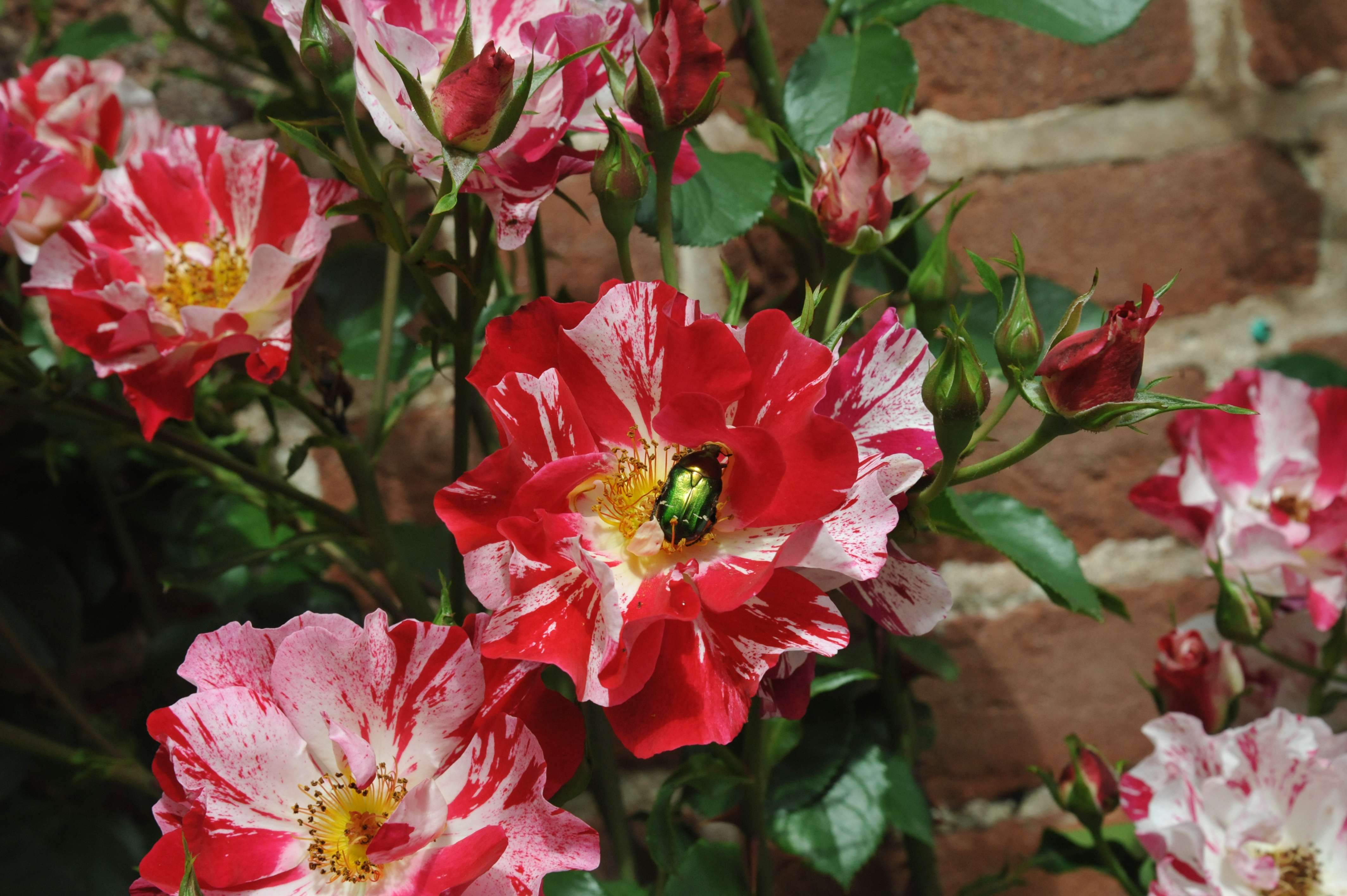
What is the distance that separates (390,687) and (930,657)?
12.9 inches

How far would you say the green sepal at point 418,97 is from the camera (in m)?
0.22

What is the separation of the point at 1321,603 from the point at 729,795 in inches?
10.4

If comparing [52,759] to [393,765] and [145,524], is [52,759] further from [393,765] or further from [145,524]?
[393,765]

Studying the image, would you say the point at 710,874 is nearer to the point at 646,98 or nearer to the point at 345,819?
the point at 345,819

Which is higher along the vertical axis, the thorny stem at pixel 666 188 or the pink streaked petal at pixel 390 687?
the thorny stem at pixel 666 188

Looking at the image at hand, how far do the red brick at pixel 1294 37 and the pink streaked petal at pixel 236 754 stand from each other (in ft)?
2.02

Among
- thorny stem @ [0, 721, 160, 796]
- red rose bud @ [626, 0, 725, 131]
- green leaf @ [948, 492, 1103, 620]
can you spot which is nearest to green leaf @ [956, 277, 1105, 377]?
green leaf @ [948, 492, 1103, 620]

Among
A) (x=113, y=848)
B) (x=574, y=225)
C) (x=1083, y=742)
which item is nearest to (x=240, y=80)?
(x=574, y=225)

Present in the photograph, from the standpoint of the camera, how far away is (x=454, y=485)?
22 centimetres

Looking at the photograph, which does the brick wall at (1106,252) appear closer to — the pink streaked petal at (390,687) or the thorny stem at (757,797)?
the thorny stem at (757,797)

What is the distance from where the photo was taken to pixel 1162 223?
546 millimetres

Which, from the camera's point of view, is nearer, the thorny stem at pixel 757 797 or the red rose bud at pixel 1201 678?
the thorny stem at pixel 757 797

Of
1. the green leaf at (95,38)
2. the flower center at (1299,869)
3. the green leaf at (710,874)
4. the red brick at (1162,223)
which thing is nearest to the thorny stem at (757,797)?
the green leaf at (710,874)

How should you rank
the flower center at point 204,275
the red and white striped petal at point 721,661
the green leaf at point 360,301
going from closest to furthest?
the red and white striped petal at point 721,661
the flower center at point 204,275
the green leaf at point 360,301
